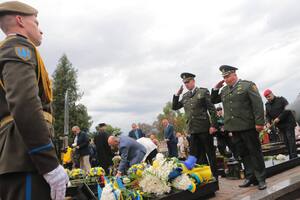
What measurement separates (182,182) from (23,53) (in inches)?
134

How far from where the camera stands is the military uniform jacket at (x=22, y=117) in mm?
1883

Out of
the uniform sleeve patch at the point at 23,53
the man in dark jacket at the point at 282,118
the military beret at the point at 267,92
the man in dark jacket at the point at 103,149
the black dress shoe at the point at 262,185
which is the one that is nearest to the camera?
the uniform sleeve patch at the point at 23,53

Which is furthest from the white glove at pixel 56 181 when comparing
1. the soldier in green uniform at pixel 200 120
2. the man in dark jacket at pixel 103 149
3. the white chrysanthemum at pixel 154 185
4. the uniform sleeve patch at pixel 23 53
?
the man in dark jacket at pixel 103 149

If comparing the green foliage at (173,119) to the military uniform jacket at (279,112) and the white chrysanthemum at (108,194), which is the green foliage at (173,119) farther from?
the white chrysanthemum at (108,194)

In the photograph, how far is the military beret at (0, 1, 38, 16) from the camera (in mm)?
2188

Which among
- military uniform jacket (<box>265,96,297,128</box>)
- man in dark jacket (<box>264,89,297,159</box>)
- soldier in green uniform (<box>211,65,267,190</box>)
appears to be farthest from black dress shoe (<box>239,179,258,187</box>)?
military uniform jacket (<box>265,96,297,128</box>)

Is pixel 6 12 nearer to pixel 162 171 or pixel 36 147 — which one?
pixel 36 147

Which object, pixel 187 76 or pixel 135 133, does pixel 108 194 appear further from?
pixel 135 133

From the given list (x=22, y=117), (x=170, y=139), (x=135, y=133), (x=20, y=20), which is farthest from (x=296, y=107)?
(x=170, y=139)

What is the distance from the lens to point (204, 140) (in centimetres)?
670

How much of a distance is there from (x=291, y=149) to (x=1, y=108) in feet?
25.1

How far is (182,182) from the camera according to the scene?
4.80 metres

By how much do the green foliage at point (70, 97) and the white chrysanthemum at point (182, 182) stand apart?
3725cm

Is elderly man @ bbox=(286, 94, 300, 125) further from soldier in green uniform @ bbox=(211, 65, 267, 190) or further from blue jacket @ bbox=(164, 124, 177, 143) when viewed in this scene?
blue jacket @ bbox=(164, 124, 177, 143)
